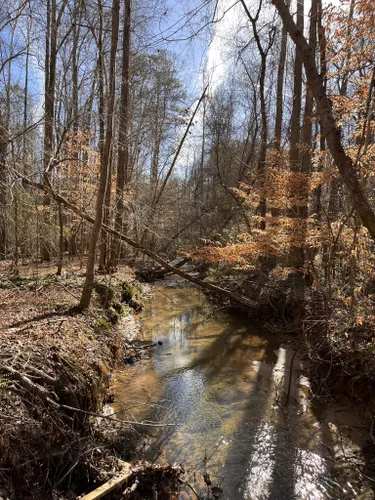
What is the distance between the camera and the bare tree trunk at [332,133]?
4.22 meters

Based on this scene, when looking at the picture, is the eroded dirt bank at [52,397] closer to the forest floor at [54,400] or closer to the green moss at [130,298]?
the forest floor at [54,400]

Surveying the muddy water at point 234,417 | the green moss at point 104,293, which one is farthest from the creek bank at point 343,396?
the green moss at point 104,293

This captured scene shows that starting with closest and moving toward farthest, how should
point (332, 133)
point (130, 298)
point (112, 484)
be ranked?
point (112, 484)
point (332, 133)
point (130, 298)

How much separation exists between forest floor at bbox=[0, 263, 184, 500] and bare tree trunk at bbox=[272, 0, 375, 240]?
13.7 feet

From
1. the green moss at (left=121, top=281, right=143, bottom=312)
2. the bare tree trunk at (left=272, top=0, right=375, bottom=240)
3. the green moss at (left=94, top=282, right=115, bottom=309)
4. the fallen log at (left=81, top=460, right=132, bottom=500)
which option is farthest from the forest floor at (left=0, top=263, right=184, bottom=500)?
the bare tree trunk at (left=272, top=0, right=375, bottom=240)

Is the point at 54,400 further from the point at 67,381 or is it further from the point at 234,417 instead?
the point at 234,417

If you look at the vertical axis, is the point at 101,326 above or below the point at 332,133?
below

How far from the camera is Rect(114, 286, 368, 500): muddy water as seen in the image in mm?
4285

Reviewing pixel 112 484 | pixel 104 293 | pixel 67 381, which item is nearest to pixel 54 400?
pixel 67 381

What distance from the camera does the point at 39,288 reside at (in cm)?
893

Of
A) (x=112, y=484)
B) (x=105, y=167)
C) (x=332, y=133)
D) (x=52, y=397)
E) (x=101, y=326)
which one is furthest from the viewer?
(x=101, y=326)

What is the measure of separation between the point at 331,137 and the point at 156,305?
9.88 m

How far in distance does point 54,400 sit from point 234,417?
2923 mm

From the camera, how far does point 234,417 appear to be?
5.64 meters
